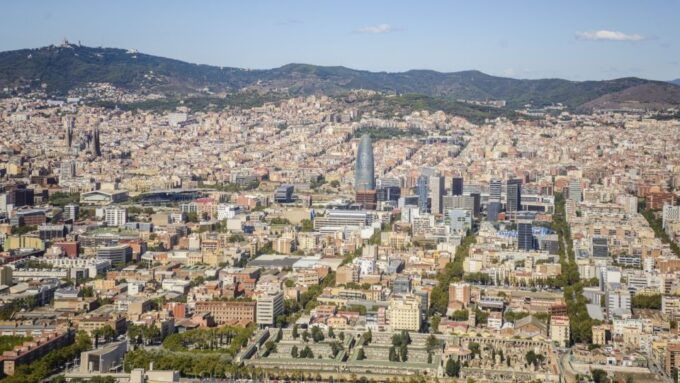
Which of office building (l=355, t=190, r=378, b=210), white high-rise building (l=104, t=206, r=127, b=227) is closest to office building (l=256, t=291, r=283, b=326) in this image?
white high-rise building (l=104, t=206, r=127, b=227)

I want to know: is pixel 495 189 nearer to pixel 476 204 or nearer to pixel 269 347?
pixel 476 204

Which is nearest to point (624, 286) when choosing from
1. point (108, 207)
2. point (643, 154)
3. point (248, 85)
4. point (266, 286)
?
point (266, 286)

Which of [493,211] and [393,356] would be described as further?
[493,211]

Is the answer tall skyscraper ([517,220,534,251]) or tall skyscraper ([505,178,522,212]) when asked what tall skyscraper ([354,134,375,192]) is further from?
tall skyscraper ([517,220,534,251])

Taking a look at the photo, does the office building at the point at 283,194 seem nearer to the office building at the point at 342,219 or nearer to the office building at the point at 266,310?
the office building at the point at 342,219

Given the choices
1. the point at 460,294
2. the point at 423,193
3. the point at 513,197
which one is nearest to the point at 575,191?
the point at 513,197
